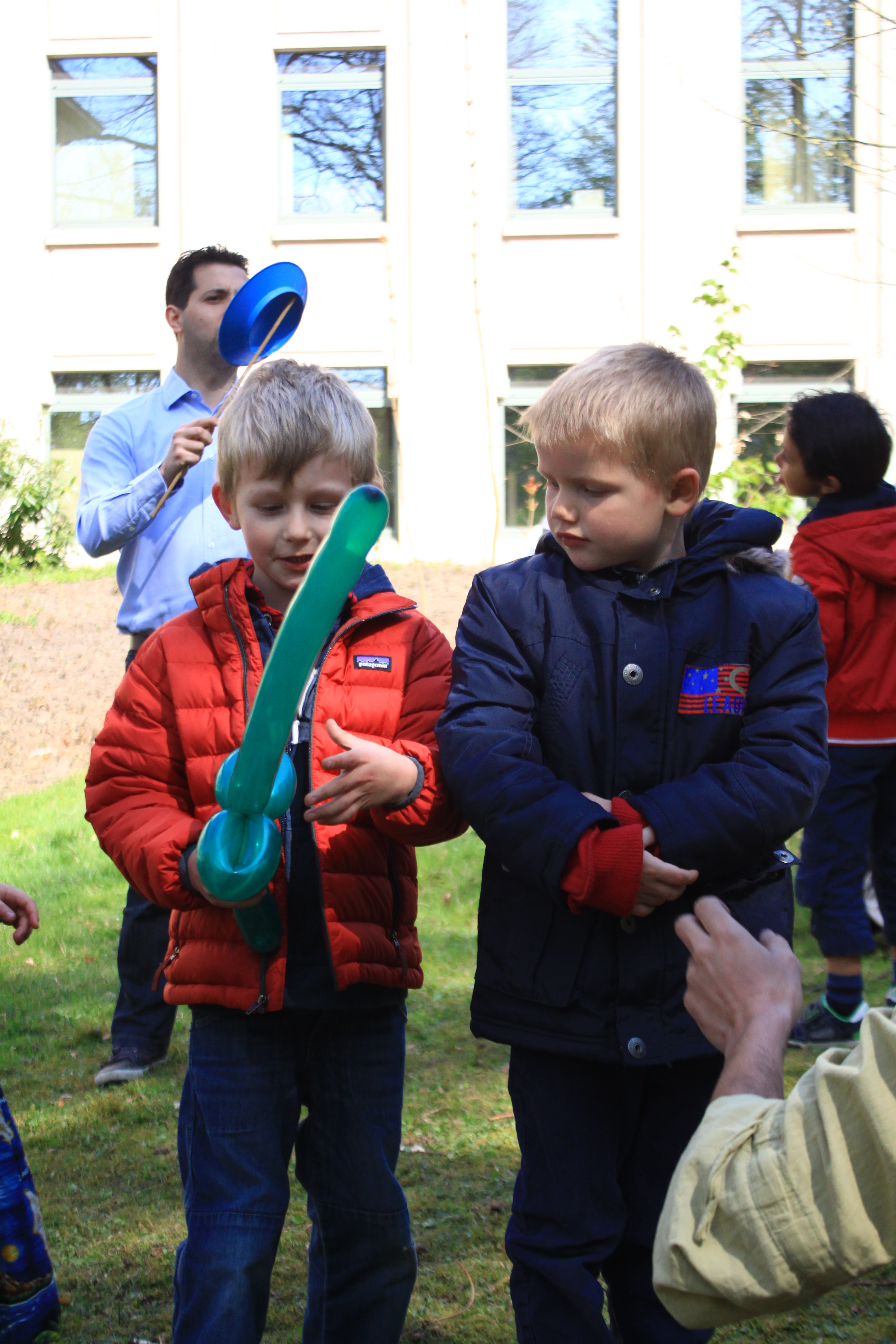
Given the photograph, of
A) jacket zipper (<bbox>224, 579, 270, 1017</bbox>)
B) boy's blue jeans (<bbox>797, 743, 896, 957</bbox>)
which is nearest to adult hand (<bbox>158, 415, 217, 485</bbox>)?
jacket zipper (<bbox>224, 579, 270, 1017</bbox>)

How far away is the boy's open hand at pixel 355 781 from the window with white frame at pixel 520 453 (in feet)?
36.3

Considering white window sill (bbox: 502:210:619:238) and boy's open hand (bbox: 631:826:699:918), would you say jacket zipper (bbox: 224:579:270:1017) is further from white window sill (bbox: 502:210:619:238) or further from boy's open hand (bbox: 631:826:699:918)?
white window sill (bbox: 502:210:619:238)

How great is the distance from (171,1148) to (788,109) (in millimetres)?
12777

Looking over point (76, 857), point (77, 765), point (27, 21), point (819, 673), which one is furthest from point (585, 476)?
point (27, 21)

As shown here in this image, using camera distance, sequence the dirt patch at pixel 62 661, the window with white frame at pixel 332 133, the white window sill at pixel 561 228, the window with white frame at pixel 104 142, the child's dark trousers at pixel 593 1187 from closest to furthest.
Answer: the child's dark trousers at pixel 593 1187 < the dirt patch at pixel 62 661 < the white window sill at pixel 561 228 < the window with white frame at pixel 332 133 < the window with white frame at pixel 104 142

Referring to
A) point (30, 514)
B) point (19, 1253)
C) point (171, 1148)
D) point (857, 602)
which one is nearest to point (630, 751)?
point (19, 1253)

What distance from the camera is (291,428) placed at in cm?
202

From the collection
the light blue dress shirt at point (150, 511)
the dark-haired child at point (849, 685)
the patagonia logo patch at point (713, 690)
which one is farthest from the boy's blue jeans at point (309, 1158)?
the dark-haired child at point (849, 685)

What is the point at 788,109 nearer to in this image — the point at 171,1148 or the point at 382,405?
the point at 382,405

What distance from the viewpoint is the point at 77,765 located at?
7812mm

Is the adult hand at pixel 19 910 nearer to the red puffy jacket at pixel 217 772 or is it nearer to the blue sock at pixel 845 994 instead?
the red puffy jacket at pixel 217 772

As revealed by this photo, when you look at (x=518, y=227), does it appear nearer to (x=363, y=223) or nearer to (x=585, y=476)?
(x=363, y=223)

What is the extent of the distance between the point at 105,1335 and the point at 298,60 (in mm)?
13556

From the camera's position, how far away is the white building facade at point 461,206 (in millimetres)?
13164
